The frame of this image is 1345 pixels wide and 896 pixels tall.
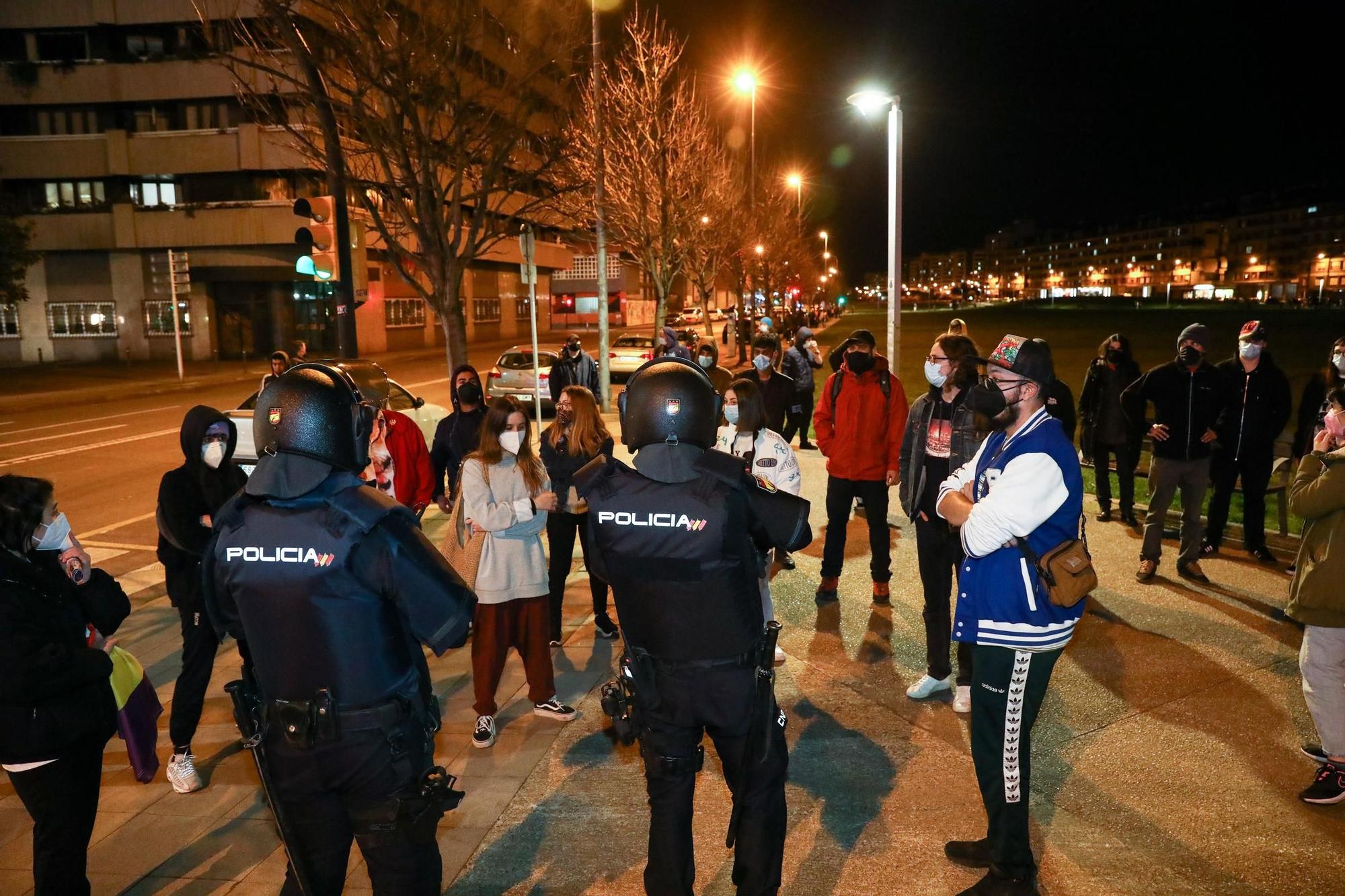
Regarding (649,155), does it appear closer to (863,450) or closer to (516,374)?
(516,374)

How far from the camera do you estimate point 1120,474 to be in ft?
28.6

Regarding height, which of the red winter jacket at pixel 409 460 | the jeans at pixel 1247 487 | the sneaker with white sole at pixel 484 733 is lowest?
the sneaker with white sole at pixel 484 733

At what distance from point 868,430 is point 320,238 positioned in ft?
17.6

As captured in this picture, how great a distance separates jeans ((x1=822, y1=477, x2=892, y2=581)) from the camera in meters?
6.66

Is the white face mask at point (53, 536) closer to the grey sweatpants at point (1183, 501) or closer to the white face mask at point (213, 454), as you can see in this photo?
the white face mask at point (213, 454)

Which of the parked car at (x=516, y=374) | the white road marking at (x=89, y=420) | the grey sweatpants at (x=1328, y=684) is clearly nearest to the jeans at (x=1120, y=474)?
the grey sweatpants at (x=1328, y=684)

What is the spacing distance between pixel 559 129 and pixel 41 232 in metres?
34.0

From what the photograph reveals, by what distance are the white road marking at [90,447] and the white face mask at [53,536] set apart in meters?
11.1

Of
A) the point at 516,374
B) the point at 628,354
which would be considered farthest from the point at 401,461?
the point at 628,354

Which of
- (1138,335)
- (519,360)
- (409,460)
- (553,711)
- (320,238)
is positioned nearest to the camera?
(553,711)

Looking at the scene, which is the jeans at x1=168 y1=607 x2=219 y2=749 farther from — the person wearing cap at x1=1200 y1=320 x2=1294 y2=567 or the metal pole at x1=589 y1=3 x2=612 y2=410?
the metal pole at x1=589 y1=3 x2=612 y2=410

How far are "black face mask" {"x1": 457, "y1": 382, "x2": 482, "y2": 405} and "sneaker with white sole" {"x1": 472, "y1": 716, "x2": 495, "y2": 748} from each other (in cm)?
284

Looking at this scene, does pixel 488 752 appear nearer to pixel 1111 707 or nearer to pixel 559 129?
pixel 1111 707

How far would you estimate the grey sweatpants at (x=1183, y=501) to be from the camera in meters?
6.88
